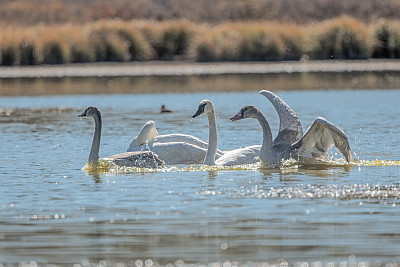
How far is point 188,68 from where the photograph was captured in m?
40.6

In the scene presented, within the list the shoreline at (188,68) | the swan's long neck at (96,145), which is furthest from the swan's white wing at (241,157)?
the shoreline at (188,68)

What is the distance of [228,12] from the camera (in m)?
75.1

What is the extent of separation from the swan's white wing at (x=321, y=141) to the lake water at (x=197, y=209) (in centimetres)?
25

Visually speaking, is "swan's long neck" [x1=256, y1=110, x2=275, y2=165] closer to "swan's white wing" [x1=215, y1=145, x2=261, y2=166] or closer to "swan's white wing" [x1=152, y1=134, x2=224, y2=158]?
"swan's white wing" [x1=215, y1=145, x2=261, y2=166]

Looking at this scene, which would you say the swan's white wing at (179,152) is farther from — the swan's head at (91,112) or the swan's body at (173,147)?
the swan's head at (91,112)

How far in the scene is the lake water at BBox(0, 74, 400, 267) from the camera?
27.6ft

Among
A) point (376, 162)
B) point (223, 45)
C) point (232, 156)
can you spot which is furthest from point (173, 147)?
point (223, 45)

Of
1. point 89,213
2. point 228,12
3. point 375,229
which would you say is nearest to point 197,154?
point 89,213

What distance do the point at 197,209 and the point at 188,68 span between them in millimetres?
30201

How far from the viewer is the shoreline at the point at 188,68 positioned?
3888 centimetres

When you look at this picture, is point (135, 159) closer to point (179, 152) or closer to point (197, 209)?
point (179, 152)

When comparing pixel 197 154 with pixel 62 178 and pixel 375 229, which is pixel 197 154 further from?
pixel 375 229

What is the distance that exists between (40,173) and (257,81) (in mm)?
21388

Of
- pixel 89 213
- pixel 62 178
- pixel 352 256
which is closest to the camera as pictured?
pixel 352 256
